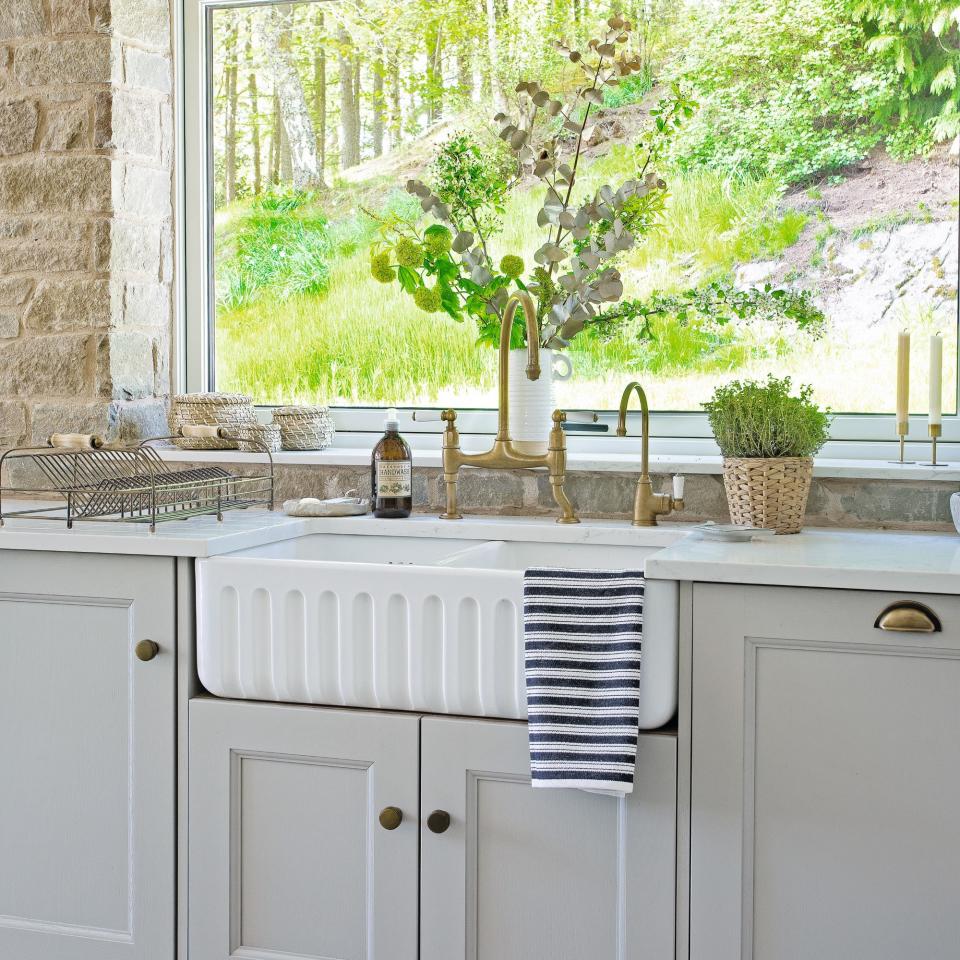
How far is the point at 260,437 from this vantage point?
267 centimetres

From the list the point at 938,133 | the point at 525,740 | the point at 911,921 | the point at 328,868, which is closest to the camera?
the point at 911,921

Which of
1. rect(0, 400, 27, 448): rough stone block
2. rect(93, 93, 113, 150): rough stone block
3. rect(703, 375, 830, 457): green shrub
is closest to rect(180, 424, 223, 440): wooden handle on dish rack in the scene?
rect(0, 400, 27, 448): rough stone block

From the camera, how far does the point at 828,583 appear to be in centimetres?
175

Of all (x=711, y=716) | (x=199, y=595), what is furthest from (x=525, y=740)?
(x=199, y=595)

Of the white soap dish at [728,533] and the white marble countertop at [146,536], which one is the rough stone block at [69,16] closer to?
the white marble countertop at [146,536]

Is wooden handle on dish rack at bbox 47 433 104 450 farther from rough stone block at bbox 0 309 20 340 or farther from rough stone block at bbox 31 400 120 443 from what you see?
rough stone block at bbox 0 309 20 340

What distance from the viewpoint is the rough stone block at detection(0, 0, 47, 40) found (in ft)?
8.90

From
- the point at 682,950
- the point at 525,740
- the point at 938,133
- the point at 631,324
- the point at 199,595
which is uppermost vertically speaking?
the point at 938,133

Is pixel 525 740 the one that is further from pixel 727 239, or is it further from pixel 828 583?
pixel 727 239

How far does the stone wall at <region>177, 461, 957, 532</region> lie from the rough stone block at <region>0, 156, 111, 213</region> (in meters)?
0.66

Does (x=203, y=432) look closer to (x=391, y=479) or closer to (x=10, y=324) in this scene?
(x=391, y=479)

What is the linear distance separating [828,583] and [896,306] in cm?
93

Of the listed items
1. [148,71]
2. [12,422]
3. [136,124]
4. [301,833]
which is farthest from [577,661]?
[148,71]

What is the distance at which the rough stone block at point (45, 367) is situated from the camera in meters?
2.72
